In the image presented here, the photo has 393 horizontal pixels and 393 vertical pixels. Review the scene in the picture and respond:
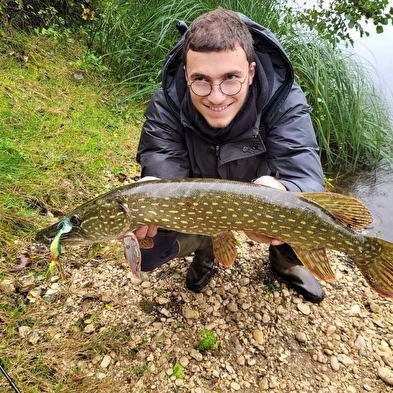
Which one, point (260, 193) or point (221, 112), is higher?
point (221, 112)

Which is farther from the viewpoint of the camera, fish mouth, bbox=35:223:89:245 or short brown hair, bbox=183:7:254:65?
fish mouth, bbox=35:223:89:245

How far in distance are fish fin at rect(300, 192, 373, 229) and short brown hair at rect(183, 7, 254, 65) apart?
0.86 m

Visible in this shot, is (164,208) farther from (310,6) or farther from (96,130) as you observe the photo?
(310,6)

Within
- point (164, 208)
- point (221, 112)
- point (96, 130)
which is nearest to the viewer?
point (164, 208)

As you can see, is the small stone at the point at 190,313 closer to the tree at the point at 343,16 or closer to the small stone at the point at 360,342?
the small stone at the point at 360,342

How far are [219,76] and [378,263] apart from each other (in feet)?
4.26

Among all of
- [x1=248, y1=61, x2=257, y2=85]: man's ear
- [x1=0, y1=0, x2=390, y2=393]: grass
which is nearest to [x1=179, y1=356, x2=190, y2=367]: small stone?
[x1=0, y1=0, x2=390, y2=393]: grass

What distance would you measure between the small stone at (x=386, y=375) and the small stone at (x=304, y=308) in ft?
1.71

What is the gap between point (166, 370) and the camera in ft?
6.33

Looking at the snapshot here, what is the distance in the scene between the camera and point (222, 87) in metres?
1.83

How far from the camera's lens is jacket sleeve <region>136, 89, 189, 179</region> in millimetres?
2150

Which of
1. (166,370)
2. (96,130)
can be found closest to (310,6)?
(96,130)

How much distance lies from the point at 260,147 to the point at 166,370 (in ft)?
4.70

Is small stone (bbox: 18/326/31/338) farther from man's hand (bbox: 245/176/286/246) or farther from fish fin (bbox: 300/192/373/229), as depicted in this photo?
fish fin (bbox: 300/192/373/229)
